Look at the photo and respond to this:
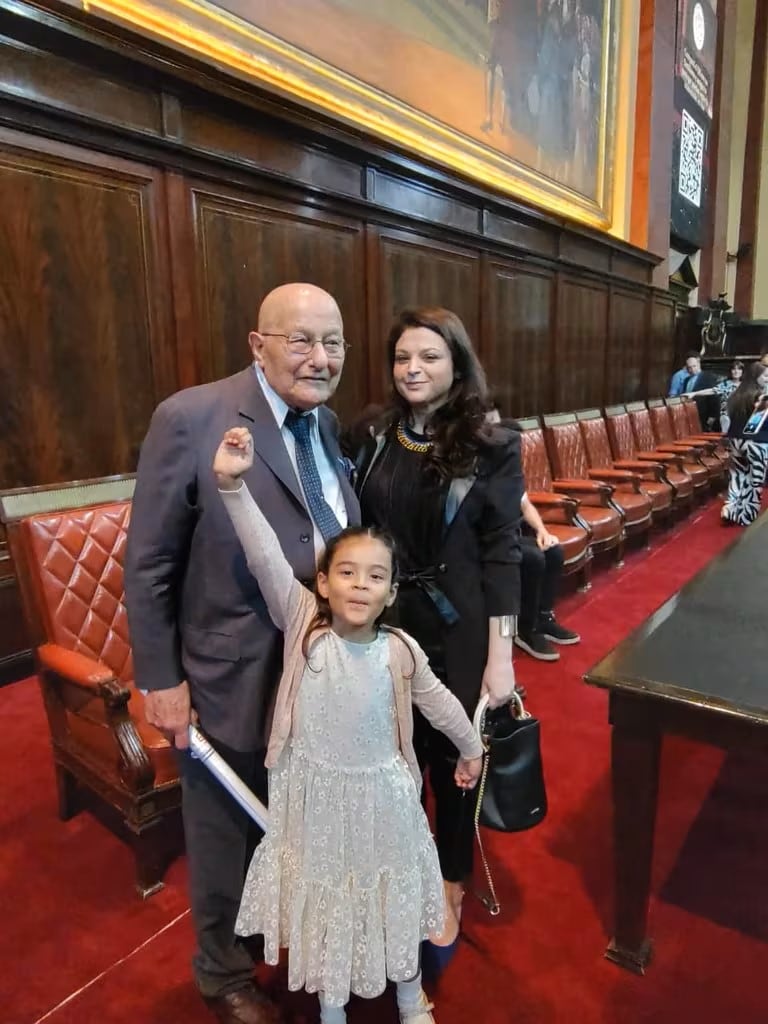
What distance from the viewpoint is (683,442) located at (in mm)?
6992

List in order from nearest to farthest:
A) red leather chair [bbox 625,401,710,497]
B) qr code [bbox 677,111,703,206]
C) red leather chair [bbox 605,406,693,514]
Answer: red leather chair [bbox 605,406,693,514] < red leather chair [bbox 625,401,710,497] < qr code [bbox 677,111,703,206]

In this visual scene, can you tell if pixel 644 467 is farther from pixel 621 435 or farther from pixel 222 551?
pixel 222 551

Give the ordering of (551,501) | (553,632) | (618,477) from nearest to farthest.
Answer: (553,632) < (551,501) < (618,477)

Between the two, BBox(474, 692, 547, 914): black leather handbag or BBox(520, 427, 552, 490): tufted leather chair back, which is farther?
BBox(520, 427, 552, 490): tufted leather chair back

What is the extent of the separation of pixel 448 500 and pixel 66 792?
155 centimetres

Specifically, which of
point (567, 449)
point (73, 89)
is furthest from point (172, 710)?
point (567, 449)

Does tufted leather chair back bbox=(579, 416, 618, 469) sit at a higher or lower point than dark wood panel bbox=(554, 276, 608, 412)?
lower

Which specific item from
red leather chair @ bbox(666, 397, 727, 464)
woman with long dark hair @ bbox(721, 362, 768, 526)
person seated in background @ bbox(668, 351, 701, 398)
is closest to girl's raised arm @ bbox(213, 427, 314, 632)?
woman with long dark hair @ bbox(721, 362, 768, 526)

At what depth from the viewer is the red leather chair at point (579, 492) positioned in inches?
161

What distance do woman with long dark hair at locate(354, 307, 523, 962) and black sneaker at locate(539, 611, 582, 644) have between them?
208 centimetres

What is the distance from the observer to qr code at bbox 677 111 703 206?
1000 cm

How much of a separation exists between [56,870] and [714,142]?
13543 millimetres

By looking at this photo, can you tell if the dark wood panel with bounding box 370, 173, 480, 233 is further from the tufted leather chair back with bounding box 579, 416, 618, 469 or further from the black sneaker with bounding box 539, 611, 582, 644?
the black sneaker with bounding box 539, 611, 582, 644

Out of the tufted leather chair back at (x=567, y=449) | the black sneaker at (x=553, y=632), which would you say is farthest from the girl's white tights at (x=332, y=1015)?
the tufted leather chair back at (x=567, y=449)
